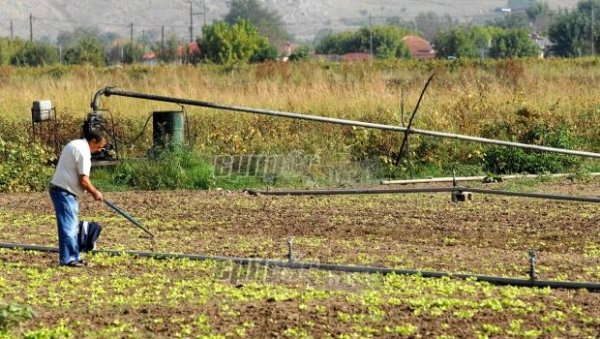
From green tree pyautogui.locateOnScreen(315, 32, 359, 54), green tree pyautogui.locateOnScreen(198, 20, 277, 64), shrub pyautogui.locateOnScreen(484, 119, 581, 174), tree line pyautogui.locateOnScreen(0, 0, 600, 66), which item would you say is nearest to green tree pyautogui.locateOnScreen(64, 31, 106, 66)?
tree line pyautogui.locateOnScreen(0, 0, 600, 66)

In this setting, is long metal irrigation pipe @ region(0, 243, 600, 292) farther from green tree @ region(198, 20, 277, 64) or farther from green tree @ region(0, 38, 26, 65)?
green tree @ region(198, 20, 277, 64)

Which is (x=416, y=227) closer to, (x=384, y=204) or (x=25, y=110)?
(x=384, y=204)

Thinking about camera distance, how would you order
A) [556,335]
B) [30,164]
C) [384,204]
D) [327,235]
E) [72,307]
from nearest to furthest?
1. [556,335]
2. [72,307]
3. [327,235]
4. [384,204]
5. [30,164]

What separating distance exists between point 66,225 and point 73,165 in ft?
1.90

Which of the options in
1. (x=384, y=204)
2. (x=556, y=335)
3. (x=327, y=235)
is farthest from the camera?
(x=384, y=204)

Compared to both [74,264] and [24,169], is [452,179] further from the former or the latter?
[74,264]

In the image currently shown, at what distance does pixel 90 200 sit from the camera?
18.0 m

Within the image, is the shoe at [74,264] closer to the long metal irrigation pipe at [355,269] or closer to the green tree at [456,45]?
the long metal irrigation pipe at [355,269]

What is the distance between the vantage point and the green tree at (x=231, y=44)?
7319 cm

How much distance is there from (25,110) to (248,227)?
35.8 feet

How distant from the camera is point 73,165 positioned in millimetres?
12203

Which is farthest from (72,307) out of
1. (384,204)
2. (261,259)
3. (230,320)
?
(384,204)

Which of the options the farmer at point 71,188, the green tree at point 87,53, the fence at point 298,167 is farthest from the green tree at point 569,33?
the farmer at point 71,188

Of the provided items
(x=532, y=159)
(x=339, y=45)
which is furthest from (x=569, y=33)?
(x=532, y=159)
